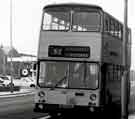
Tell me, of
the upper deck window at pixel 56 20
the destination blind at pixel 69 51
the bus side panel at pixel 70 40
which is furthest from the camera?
the upper deck window at pixel 56 20

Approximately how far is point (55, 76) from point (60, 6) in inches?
108

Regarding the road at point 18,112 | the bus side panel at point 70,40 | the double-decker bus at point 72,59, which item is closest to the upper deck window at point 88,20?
the double-decker bus at point 72,59

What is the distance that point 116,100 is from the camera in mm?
20688

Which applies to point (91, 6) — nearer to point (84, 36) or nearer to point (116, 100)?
point (84, 36)

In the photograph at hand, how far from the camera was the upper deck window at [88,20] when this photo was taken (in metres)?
16.8

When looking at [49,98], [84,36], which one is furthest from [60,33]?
[49,98]

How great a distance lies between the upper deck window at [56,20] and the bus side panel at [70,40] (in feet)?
0.76

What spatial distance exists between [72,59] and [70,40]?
77cm

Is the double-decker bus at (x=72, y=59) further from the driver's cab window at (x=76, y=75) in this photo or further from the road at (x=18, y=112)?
the road at (x=18, y=112)

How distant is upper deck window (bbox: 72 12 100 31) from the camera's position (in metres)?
16.8

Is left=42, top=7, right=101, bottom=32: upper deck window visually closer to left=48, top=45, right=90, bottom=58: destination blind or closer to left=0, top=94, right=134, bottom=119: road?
left=48, top=45, right=90, bottom=58: destination blind

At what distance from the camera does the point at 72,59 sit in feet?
54.4

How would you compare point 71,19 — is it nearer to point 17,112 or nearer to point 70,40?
point 70,40

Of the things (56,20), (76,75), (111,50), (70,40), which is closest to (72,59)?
(76,75)
